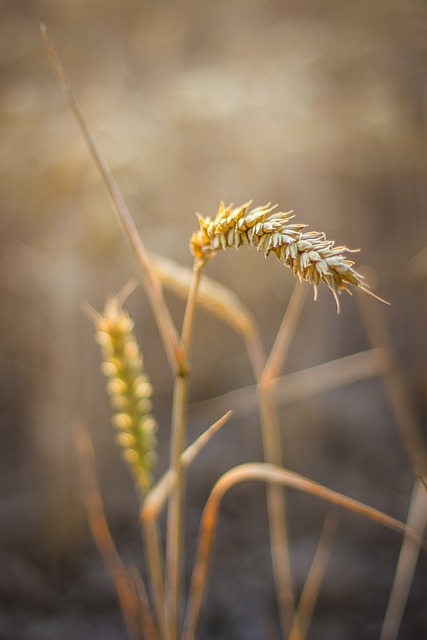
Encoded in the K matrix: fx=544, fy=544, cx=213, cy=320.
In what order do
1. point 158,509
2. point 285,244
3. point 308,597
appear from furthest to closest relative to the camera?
point 308,597 < point 158,509 < point 285,244

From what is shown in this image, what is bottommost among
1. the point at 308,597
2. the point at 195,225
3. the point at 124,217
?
the point at 308,597

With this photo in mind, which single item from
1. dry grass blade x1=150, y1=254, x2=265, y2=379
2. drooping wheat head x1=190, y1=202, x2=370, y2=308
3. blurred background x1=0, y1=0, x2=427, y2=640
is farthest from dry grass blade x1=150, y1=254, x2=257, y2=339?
blurred background x1=0, y1=0, x2=427, y2=640

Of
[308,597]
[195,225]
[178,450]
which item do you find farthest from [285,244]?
[195,225]

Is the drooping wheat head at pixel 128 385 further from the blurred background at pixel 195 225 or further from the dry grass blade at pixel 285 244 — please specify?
the blurred background at pixel 195 225

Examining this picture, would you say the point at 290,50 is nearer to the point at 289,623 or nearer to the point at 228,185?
the point at 228,185

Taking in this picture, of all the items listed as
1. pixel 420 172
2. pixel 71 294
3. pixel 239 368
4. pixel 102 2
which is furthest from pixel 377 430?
pixel 102 2

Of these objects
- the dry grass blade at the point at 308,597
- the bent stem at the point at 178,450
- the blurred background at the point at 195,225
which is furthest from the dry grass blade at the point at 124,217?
the blurred background at the point at 195,225

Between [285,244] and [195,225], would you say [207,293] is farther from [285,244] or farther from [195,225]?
[195,225]

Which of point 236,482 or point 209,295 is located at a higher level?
point 209,295
